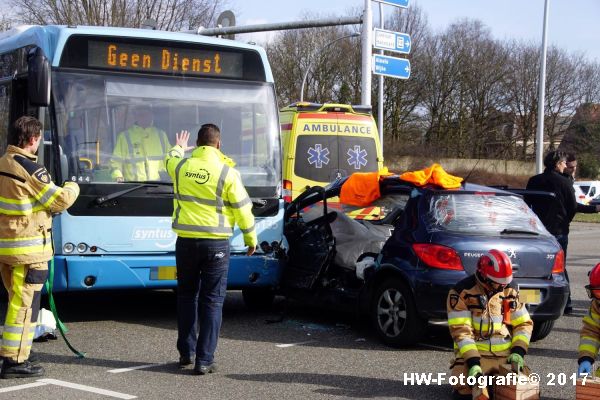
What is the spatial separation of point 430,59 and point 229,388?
4724cm

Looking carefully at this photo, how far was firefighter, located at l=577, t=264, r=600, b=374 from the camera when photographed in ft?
18.1

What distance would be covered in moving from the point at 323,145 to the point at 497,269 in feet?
34.3

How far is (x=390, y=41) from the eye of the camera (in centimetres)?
1856

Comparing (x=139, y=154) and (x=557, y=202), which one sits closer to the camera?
(x=139, y=154)

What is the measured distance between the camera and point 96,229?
8.17 metres

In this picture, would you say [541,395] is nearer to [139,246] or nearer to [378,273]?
[378,273]

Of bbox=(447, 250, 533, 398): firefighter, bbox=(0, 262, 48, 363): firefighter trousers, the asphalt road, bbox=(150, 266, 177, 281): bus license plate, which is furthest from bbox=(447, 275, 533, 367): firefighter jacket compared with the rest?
bbox=(150, 266, 177, 281): bus license plate

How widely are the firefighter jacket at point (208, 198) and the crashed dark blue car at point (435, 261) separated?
5.33 ft

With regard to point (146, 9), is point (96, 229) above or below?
below

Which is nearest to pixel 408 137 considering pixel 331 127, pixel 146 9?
pixel 146 9

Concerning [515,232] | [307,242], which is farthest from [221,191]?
[515,232]

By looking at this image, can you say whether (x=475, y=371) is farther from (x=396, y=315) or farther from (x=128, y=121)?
(x=128, y=121)

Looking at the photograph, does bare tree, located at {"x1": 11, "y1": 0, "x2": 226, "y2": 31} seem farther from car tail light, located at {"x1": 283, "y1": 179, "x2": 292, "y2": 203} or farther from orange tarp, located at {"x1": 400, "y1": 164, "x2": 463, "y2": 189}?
orange tarp, located at {"x1": 400, "y1": 164, "x2": 463, "y2": 189}

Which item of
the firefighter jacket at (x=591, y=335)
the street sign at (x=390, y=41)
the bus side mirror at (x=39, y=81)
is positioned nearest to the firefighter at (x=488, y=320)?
the firefighter jacket at (x=591, y=335)
